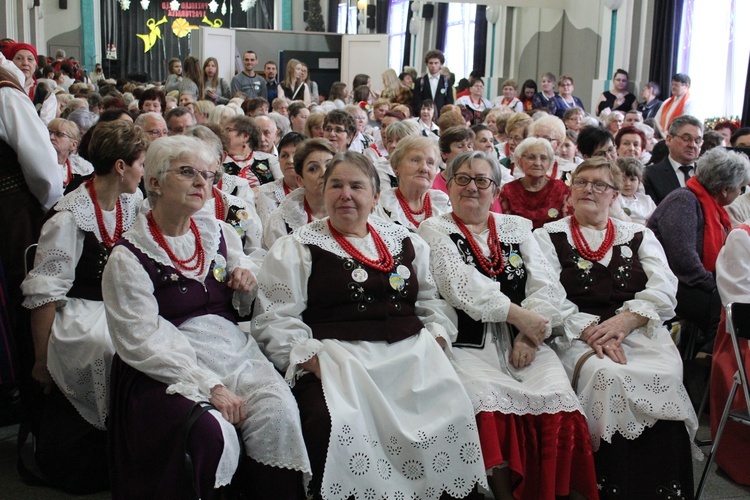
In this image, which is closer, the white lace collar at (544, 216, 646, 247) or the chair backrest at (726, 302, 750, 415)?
the chair backrest at (726, 302, 750, 415)

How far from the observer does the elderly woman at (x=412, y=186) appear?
12.7ft

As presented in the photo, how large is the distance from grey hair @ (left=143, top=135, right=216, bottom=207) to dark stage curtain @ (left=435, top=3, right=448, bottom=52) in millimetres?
14859

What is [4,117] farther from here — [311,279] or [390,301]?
[390,301]

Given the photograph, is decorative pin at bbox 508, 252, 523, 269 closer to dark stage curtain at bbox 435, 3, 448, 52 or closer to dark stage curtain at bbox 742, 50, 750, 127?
→ dark stage curtain at bbox 742, 50, 750, 127

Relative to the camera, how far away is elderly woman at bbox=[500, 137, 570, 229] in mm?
4270

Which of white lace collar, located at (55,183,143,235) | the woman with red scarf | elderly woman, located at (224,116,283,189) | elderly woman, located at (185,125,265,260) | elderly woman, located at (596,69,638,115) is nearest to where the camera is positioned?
white lace collar, located at (55,183,143,235)

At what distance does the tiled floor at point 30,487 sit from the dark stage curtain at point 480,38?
13006 millimetres

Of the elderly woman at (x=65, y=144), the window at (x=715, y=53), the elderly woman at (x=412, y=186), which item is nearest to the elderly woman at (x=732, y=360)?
the elderly woman at (x=412, y=186)

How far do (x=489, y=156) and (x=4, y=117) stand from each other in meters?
1.90

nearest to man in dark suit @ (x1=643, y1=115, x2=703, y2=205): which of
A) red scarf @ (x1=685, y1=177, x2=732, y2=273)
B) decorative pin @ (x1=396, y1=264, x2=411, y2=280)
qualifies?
red scarf @ (x1=685, y1=177, x2=732, y2=273)

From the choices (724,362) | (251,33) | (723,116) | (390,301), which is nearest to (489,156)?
(390,301)

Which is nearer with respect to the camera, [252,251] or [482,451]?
[482,451]

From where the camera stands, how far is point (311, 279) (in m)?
2.72

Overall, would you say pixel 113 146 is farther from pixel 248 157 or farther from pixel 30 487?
pixel 248 157
